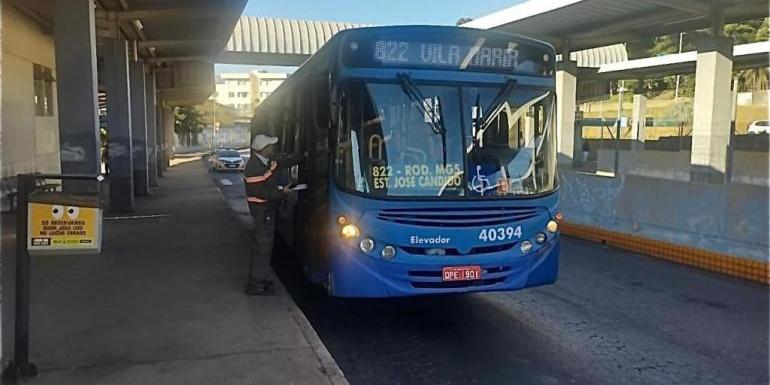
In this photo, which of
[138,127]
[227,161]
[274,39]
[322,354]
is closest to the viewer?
[322,354]

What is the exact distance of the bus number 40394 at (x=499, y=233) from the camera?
5961 millimetres

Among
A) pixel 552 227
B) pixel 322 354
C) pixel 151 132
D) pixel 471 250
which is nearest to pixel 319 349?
pixel 322 354

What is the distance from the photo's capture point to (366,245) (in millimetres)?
5797

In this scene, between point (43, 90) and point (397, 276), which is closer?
point (397, 276)

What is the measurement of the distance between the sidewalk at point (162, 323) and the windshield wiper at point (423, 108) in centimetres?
220

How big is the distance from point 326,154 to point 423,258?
1384 millimetres

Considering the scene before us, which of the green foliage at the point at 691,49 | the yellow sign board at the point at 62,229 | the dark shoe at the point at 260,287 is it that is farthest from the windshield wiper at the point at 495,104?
the green foliage at the point at 691,49

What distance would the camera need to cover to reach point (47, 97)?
63.4 feet

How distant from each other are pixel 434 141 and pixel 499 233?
3.57ft

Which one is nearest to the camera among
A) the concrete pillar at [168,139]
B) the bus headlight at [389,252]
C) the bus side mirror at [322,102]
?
the bus headlight at [389,252]

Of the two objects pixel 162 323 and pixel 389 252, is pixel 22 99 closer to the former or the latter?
pixel 162 323

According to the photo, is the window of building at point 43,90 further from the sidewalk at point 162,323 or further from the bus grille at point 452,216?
the bus grille at point 452,216

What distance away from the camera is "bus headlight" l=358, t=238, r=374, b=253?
579 centimetres

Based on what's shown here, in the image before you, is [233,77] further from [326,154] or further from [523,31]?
[326,154]
